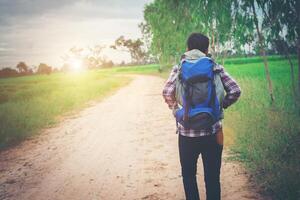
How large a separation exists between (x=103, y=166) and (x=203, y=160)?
9.65ft

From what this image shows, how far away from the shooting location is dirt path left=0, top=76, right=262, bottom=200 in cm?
454

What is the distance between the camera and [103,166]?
5.75 m

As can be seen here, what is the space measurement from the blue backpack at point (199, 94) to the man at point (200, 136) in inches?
3.7

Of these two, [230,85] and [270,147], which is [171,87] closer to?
[230,85]

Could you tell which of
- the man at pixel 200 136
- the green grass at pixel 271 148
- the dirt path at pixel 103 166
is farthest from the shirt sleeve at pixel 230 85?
the dirt path at pixel 103 166

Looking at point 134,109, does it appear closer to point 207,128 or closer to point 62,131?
point 62,131

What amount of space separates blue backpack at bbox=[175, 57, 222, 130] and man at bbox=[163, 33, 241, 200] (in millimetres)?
93

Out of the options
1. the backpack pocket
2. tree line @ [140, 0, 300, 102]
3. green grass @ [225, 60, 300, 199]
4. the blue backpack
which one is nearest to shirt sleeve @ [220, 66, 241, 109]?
the blue backpack

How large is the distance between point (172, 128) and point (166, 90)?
17.8 feet

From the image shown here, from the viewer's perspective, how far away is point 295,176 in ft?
12.6

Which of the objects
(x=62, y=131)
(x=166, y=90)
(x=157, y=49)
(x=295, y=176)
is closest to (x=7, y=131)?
(x=62, y=131)

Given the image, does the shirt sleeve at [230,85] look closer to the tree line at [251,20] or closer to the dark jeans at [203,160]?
the dark jeans at [203,160]

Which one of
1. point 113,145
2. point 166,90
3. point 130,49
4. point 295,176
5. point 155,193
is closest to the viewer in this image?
point 166,90

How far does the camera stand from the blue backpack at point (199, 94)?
9.53ft
